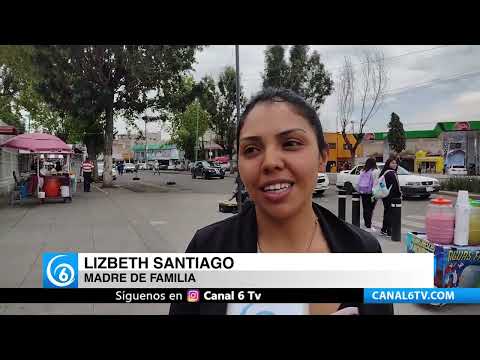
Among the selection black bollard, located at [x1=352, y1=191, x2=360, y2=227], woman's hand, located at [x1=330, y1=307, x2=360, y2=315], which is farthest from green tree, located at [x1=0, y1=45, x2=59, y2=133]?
woman's hand, located at [x1=330, y1=307, x2=360, y2=315]

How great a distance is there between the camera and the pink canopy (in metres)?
2.82

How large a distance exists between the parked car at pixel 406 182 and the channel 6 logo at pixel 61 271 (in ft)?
4.76

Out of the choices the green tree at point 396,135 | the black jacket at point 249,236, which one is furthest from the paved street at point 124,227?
the green tree at point 396,135

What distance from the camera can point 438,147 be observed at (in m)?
2.38

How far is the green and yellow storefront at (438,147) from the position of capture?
2.30 meters

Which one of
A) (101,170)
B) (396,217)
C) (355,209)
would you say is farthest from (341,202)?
(101,170)

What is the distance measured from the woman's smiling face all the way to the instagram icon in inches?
21.7

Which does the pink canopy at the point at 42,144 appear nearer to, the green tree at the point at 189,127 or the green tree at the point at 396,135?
the green tree at the point at 189,127

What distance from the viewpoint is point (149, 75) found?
2773 mm

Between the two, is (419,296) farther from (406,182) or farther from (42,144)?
(42,144)
